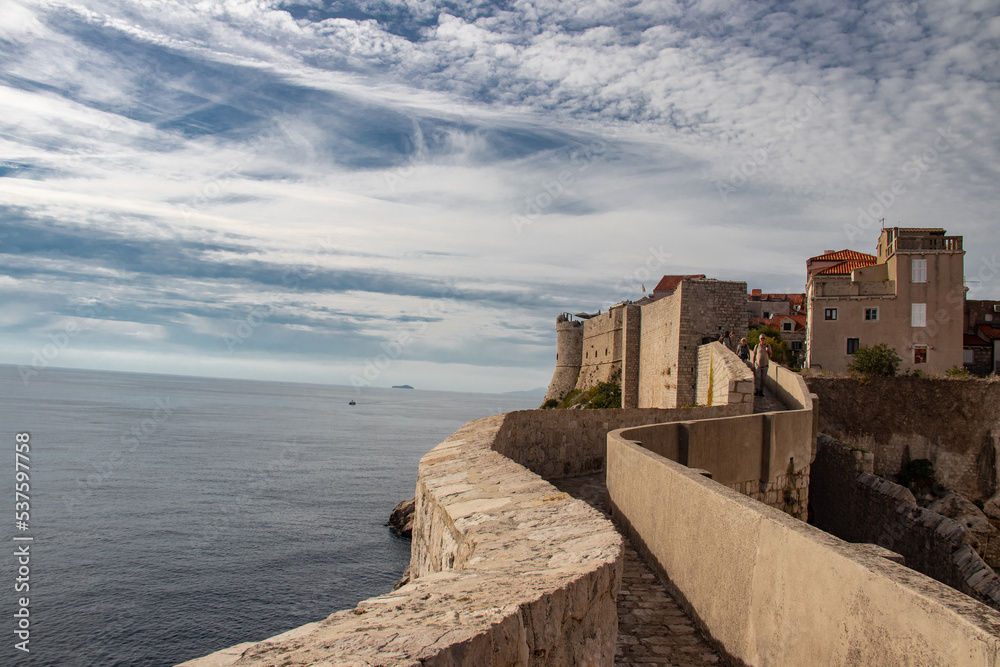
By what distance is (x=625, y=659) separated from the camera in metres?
3.56

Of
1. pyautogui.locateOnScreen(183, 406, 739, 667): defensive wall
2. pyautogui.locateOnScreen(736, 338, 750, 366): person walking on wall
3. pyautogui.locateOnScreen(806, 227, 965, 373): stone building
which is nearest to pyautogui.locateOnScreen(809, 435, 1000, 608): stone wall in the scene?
pyautogui.locateOnScreen(736, 338, 750, 366): person walking on wall

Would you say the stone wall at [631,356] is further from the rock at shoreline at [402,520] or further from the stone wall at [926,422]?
the rock at shoreline at [402,520]

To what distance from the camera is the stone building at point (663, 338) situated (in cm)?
2153

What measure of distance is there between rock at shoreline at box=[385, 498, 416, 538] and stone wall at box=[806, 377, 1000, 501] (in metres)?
16.8

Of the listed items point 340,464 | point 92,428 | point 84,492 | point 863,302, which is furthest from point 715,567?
point 92,428

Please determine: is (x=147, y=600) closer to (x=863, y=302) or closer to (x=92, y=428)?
(x=863, y=302)

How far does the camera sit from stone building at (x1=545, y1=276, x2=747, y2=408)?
21531 millimetres

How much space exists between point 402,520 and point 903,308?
82.6ft

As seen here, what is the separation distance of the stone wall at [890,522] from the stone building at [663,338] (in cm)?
459

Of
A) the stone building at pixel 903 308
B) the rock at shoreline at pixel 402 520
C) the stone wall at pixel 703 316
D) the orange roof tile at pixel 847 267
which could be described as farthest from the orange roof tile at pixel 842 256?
the rock at shoreline at pixel 402 520

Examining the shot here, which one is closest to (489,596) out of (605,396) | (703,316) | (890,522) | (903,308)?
(890,522)

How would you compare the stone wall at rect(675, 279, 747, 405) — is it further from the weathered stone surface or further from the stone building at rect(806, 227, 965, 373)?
the stone building at rect(806, 227, 965, 373)

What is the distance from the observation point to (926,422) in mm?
23859

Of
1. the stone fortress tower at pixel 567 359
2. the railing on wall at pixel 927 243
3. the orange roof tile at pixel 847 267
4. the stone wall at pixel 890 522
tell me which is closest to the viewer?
the stone wall at pixel 890 522
